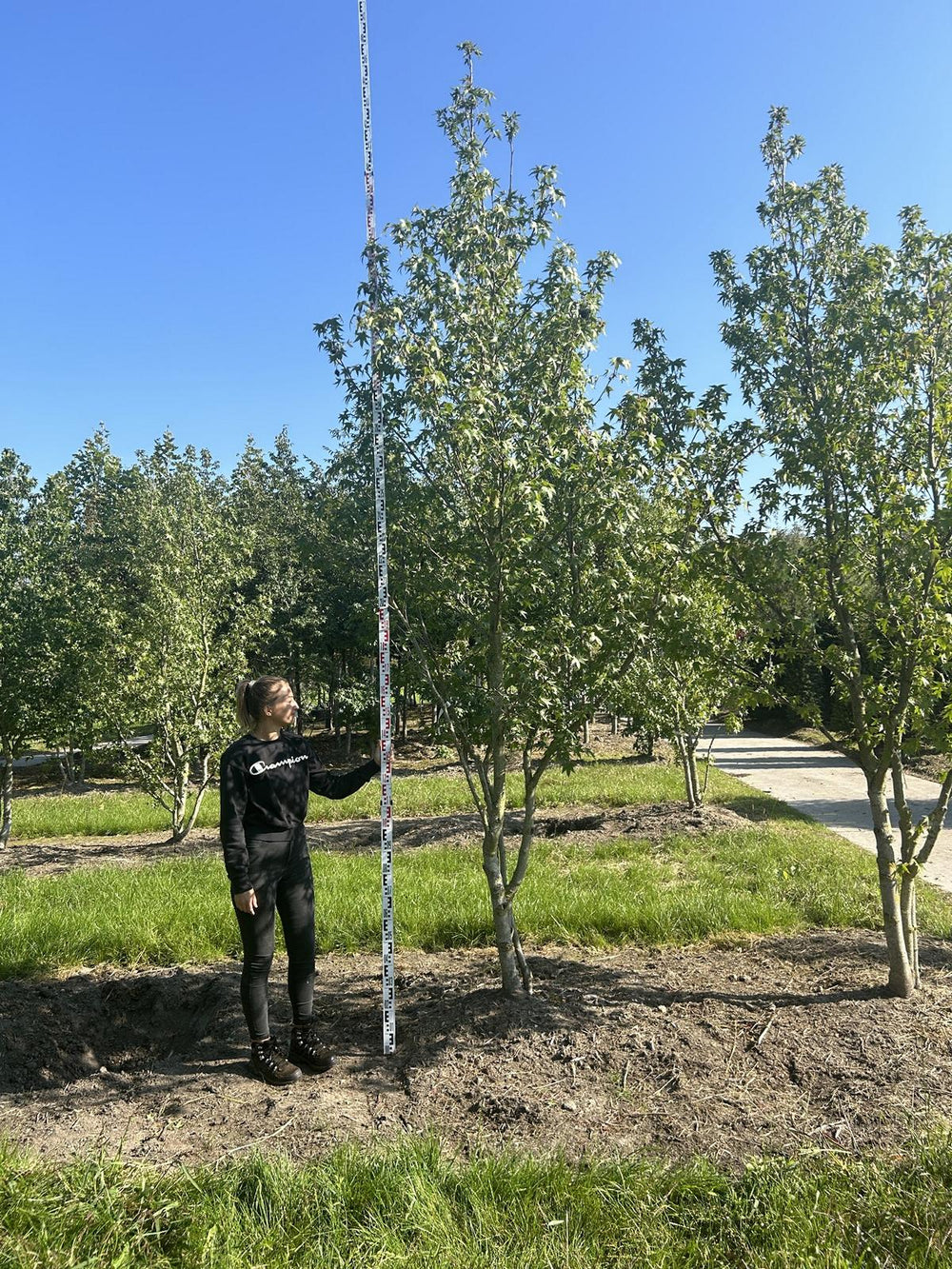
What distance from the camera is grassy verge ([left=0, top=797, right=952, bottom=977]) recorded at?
565 cm

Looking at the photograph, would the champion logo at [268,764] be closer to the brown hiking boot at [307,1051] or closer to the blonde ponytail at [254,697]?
the blonde ponytail at [254,697]

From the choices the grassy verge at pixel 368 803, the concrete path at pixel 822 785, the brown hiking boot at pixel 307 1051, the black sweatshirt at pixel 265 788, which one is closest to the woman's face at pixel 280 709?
the black sweatshirt at pixel 265 788

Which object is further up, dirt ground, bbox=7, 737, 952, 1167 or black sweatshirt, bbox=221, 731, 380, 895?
black sweatshirt, bbox=221, 731, 380, 895

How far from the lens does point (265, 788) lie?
378 centimetres

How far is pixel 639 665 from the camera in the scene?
4895mm

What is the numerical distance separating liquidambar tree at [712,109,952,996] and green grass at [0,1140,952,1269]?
197cm

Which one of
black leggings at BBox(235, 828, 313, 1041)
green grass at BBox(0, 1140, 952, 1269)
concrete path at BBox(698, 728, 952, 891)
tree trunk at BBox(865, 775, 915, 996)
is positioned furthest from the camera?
concrete path at BBox(698, 728, 952, 891)

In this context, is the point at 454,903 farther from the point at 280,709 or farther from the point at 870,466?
the point at 870,466

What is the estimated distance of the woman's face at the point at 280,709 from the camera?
153 inches

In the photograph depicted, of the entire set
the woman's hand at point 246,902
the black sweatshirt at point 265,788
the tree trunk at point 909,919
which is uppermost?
the black sweatshirt at point 265,788

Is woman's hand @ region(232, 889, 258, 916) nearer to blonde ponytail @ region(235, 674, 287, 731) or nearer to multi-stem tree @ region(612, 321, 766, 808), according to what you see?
blonde ponytail @ region(235, 674, 287, 731)

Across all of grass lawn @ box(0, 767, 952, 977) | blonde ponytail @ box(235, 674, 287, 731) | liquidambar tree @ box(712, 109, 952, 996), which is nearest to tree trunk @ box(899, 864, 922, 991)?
liquidambar tree @ box(712, 109, 952, 996)

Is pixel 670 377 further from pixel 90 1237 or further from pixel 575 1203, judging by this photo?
pixel 90 1237

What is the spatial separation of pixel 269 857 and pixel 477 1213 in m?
1.74
